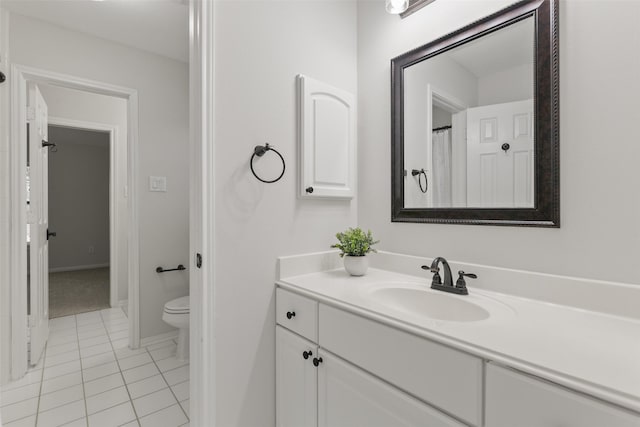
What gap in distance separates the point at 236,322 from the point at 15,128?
1971mm

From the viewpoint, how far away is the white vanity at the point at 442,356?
1.99 feet

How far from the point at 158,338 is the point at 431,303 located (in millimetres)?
2293

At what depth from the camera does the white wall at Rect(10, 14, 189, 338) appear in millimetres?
2184

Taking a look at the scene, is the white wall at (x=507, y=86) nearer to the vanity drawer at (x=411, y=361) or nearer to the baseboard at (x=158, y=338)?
the vanity drawer at (x=411, y=361)

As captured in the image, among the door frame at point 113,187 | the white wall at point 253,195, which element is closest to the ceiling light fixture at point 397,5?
the white wall at point 253,195

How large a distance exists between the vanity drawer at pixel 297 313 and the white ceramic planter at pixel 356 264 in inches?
12.3

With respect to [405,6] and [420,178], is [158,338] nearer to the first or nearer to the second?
[420,178]

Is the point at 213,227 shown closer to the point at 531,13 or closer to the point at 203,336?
the point at 203,336

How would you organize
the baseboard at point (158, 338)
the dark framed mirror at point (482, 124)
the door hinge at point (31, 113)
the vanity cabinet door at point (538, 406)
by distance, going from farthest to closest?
the baseboard at point (158, 338)
the door hinge at point (31, 113)
the dark framed mirror at point (482, 124)
the vanity cabinet door at point (538, 406)

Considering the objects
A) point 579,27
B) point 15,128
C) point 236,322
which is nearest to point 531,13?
point 579,27

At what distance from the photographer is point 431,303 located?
3.91ft

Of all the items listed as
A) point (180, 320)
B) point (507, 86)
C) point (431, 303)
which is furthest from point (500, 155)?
point (180, 320)

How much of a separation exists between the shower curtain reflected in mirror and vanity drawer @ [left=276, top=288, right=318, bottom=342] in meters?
Answer: 0.74

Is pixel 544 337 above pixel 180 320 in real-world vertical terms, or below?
above
